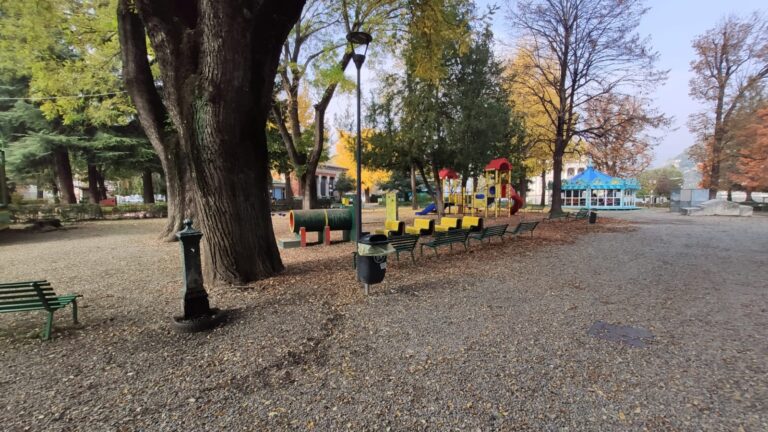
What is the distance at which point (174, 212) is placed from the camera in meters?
12.5

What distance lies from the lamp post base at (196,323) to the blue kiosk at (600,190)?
34.2 metres

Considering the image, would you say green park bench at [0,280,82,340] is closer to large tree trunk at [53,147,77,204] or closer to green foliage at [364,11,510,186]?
green foliage at [364,11,510,186]

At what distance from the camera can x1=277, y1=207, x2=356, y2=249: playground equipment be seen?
11.0m

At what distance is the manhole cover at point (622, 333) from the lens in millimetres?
3951

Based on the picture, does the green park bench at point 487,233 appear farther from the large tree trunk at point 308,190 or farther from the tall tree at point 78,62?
the large tree trunk at point 308,190

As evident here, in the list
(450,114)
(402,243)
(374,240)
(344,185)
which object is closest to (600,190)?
(450,114)

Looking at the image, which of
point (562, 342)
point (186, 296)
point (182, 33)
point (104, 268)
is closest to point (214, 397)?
point (186, 296)

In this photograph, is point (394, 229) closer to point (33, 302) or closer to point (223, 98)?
point (223, 98)

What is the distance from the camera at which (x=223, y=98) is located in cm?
553

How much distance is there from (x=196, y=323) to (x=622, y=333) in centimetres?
527

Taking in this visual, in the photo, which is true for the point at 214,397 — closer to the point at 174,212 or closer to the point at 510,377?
the point at 510,377

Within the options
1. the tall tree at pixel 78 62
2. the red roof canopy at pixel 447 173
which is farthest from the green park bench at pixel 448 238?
the red roof canopy at pixel 447 173

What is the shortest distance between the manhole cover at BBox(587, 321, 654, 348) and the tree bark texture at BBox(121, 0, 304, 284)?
18.0 ft

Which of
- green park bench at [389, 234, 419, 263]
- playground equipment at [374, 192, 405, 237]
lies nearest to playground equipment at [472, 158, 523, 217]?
playground equipment at [374, 192, 405, 237]
